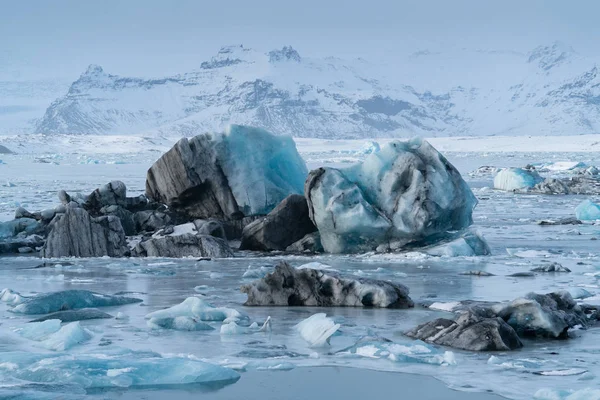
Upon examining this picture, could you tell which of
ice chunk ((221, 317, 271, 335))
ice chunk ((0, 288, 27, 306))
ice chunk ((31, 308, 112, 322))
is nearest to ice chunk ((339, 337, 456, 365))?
ice chunk ((221, 317, 271, 335))

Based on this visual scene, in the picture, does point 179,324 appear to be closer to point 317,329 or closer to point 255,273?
point 317,329

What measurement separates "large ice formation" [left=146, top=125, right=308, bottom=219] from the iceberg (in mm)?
1675

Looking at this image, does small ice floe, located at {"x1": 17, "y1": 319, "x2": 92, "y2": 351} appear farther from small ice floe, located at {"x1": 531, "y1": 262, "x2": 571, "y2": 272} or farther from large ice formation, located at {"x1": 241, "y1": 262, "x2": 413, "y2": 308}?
small ice floe, located at {"x1": 531, "y1": 262, "x2": 571, "y2": 272}

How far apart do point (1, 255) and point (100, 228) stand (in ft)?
4.35

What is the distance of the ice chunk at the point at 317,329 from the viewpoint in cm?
611

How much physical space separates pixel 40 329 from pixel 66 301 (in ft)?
3.85

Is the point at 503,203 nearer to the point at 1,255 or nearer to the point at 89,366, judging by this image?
the point at 1,255

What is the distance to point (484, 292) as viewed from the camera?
8445 mm

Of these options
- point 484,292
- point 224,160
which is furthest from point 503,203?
point 484,292

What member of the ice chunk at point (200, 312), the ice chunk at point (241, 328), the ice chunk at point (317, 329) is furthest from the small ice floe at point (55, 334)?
the ice chunk at point (317, 329)

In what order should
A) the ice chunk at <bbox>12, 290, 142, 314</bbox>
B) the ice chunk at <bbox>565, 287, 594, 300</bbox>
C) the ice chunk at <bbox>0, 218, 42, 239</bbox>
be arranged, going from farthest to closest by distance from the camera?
the ice chunk at <bbox>0, 218, 42, 239</bbox> < the ice chunk at <bbox>565, 287, 594, 300</bbox> < the ice chunk at <bbox>12, 290, 142, 314</bbox>

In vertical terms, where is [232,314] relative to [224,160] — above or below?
below

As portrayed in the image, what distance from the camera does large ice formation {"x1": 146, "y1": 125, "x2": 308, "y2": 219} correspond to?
13547mm

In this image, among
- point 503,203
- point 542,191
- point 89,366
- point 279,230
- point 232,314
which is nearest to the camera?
point 89,366
